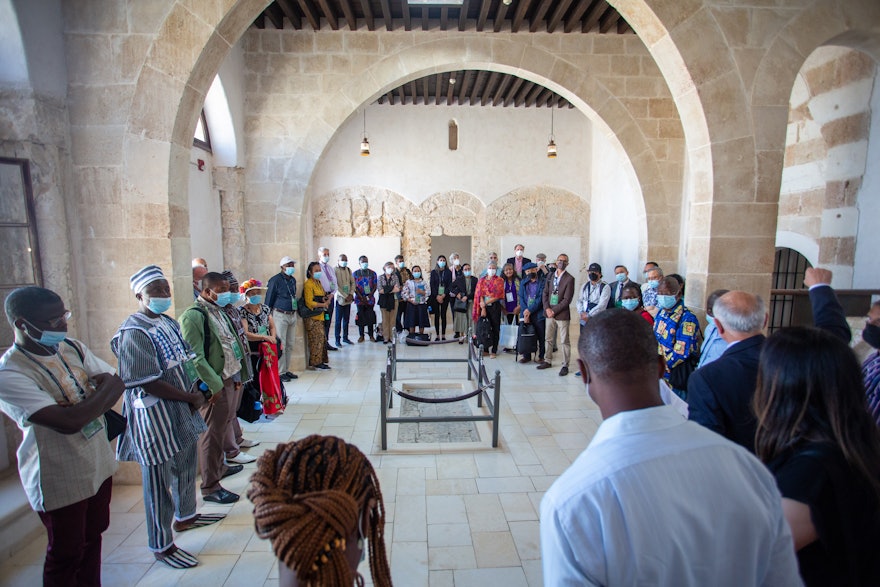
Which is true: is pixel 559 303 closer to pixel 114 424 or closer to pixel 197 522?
pixel 197 522

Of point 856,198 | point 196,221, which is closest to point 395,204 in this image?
point 196,221

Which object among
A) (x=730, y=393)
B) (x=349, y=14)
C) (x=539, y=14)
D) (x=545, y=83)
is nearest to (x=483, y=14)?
(x=539, y=14)

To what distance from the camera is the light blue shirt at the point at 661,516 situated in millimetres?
896

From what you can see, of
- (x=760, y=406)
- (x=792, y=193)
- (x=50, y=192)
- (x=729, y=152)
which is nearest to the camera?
(x=760, y=406)

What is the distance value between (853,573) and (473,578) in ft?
6.10

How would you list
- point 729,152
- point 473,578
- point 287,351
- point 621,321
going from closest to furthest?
point 621,321, point 473,578, point 729,152, point 287,351

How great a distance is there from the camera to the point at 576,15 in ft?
21.0

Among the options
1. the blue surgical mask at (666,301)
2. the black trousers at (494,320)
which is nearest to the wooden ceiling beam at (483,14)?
the black trousers at (494,320)

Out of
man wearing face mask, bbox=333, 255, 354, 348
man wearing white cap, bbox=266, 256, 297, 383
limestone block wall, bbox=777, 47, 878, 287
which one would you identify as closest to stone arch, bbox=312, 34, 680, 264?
man wearing white cap, bbox=266, 256, 297, 383

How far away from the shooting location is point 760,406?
1.45 m

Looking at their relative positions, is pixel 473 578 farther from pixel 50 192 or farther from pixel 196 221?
pixel 196 221

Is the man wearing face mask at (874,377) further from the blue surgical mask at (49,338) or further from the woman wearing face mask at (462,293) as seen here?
the woman wearing face mask at (462,293)

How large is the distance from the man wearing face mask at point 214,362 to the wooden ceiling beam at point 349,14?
4.46 metres

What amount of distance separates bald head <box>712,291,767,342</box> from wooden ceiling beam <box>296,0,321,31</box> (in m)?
6.17
